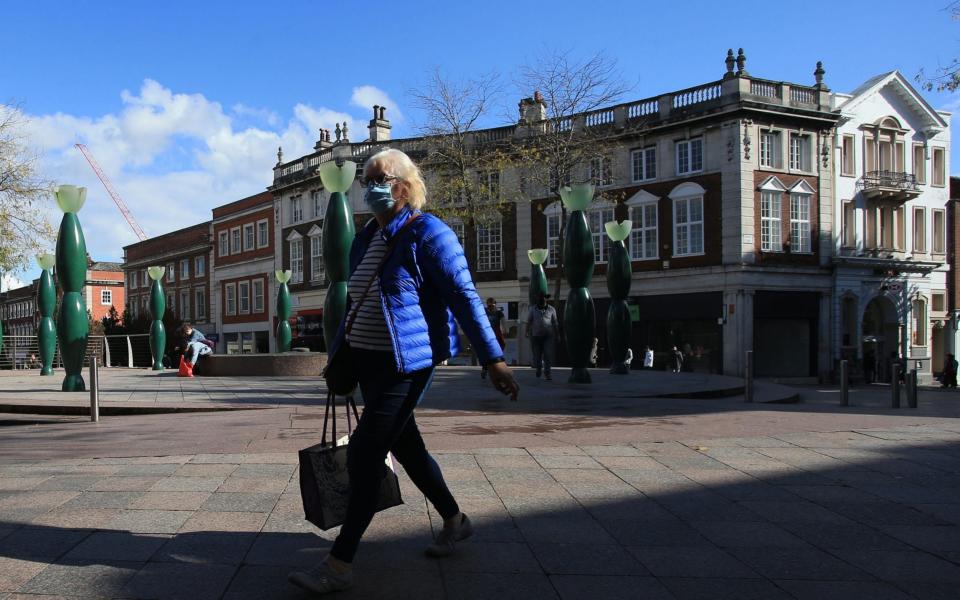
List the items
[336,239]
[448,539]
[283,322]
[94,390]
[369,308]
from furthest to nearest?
[283,322] → [336,239] → [94,390] → [448,539] → [369,308]

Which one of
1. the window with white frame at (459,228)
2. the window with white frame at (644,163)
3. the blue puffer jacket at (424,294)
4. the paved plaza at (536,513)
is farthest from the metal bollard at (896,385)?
the window with white frame at (459,228)

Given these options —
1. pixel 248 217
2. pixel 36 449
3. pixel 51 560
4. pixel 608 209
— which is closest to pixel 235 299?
pixel 248 217

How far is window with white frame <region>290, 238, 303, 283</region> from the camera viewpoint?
157 ft

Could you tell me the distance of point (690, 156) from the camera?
33.0 m

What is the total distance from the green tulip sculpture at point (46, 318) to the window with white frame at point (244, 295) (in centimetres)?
2832

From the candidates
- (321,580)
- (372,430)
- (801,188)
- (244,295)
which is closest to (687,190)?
(801,188)

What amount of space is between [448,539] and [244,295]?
51.7 metres

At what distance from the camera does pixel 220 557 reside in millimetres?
3396

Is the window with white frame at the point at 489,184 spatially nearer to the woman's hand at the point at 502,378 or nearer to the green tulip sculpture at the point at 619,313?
the green tulip sculpture at the point at 619,313

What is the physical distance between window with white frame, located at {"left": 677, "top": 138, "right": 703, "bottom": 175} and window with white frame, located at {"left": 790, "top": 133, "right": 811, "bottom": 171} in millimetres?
3958

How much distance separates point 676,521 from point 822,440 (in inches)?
136

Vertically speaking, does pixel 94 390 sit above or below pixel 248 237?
below

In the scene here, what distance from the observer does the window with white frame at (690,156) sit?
32.7 meters

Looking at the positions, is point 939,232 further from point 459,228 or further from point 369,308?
point 369,308
